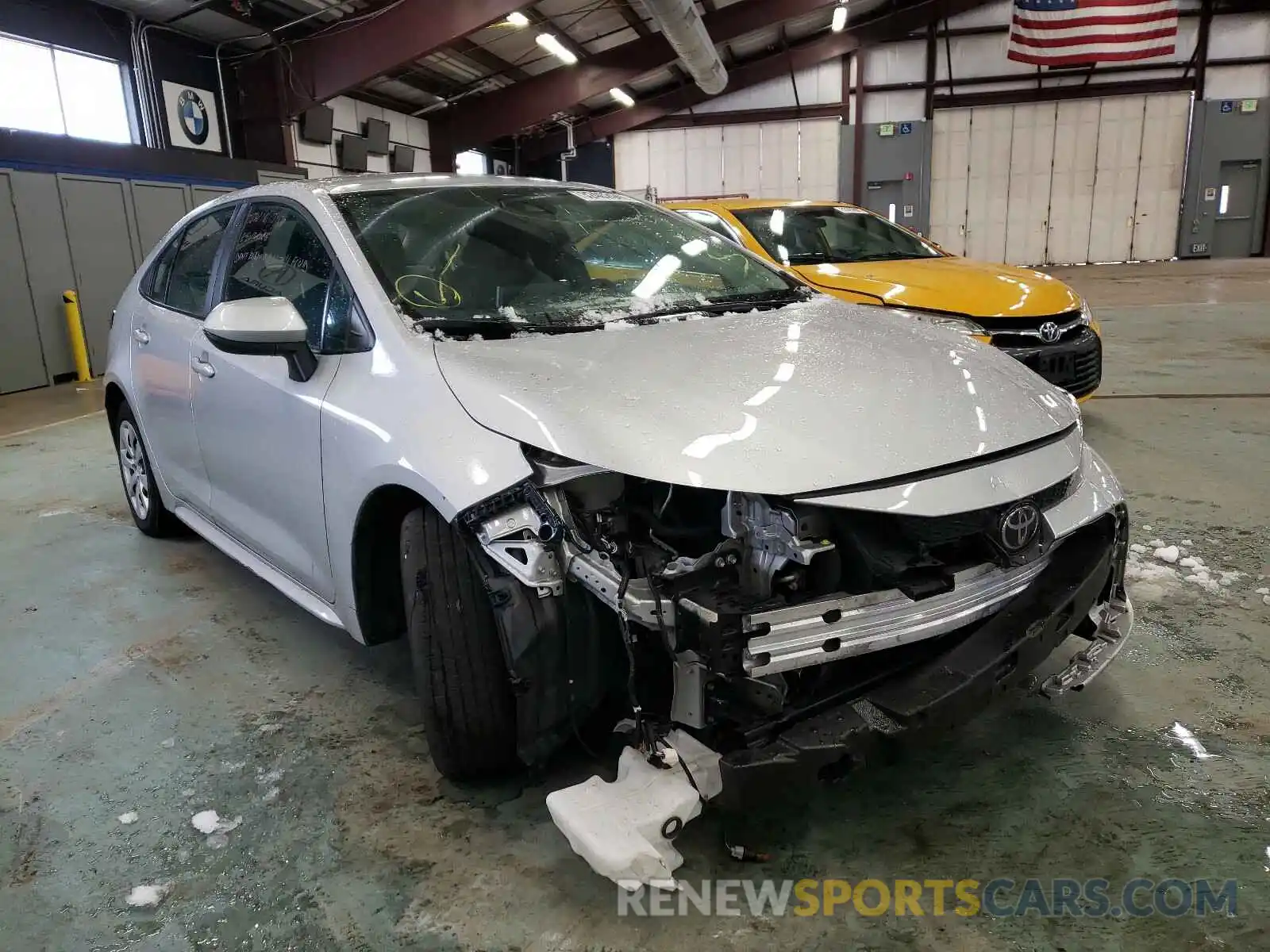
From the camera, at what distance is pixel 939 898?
1536 millimetres

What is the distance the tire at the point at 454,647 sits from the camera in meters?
1.71

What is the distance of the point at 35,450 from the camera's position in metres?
5.34

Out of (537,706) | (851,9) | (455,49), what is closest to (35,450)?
(537,706)

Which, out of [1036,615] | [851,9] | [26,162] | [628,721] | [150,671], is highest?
[851,9]

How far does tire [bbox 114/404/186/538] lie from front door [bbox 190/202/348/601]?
89cm

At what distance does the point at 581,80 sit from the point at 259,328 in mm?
14381

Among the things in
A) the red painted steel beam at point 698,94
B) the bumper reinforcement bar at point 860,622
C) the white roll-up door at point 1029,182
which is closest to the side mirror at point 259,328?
the bumper reinforcement bar at point 860,622

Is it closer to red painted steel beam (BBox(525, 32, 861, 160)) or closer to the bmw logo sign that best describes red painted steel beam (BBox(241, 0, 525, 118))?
the bmw logo sign

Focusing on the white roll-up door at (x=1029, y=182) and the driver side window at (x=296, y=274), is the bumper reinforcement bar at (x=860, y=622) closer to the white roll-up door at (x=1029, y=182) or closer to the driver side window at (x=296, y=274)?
the driver side window at (x=296, y=274)

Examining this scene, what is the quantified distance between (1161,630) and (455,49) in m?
13.0

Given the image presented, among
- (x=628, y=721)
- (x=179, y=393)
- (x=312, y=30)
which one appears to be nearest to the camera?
(x=628, y=721)

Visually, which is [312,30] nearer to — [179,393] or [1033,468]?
[179,393]

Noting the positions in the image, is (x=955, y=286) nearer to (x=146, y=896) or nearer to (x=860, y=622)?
(x=860, y=622)

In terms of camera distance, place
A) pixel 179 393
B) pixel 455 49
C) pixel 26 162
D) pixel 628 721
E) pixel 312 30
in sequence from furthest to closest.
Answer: pixel 455 49 → pixel 312 30 → pixel 26 162 → pixel 179 393 → pixel 628 721
